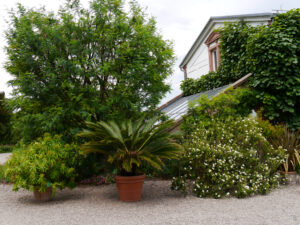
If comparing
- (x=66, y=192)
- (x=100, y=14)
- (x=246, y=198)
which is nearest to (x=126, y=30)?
(x=100, y=14)

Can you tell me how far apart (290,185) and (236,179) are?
1535mm

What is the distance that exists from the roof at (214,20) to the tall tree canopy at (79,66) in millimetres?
6865

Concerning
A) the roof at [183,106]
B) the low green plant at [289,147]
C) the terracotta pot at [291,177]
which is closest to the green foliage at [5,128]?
the roof at [183,106]

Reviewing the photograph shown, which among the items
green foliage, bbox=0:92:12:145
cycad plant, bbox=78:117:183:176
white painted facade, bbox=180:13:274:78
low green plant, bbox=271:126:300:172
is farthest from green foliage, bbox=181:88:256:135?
green foliage, bbox=0:92:12:145

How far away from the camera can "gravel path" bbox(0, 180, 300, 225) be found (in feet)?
13.5

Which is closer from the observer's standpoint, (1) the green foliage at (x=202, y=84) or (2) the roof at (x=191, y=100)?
(2) the roof at (x=191, y=100)

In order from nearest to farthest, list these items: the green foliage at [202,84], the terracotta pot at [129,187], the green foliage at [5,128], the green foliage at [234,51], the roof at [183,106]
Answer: the terracotta pot at [129,187], the roof at [183,106], the green foliage at [234,51], the green foliage at [202,84], the green foliage at [5,128]

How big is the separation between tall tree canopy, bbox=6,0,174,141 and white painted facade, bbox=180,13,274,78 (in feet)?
22.7

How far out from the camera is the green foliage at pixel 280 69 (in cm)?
797

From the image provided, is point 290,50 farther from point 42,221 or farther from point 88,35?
point 42,221

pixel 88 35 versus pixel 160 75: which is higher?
A: pixel 88 35

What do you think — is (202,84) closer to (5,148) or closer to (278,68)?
(278,68)

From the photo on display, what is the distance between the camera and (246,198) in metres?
5.29

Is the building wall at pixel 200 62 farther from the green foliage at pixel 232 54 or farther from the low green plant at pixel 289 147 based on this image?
the low green plant at pixel 289 147
